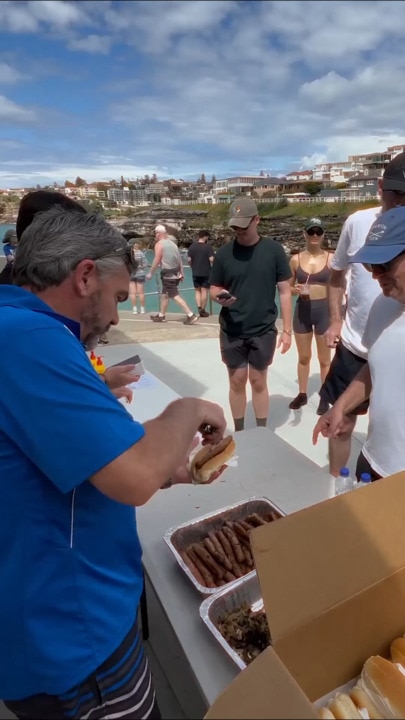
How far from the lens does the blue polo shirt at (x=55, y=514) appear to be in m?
0.77

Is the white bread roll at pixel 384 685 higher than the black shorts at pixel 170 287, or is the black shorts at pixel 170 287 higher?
the white bread roll at pixel 384 685

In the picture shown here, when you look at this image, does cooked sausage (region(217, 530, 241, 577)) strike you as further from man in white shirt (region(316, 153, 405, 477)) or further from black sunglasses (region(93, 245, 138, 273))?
→ man in white shirt (region(316, 153, 405, 477))

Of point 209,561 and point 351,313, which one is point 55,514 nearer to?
point 209,561

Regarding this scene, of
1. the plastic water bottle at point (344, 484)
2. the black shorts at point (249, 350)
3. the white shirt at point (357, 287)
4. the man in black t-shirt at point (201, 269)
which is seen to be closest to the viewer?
the plastic water bottle at point (344, 484)

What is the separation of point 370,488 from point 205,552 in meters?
0.62

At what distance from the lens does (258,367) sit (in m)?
3.51

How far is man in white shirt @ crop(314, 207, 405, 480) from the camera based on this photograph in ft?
5.21

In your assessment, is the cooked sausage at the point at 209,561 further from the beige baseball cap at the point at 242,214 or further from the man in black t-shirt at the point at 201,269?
the man in black t-shirt at the point at 201,269

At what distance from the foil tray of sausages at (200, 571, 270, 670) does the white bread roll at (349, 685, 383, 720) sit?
249mm

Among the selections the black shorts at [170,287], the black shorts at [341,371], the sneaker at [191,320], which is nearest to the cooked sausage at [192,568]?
the black shorts at [341,371]

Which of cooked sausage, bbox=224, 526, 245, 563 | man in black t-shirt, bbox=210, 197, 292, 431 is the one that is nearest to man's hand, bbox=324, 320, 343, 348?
man in black t-shirt, bbox=210, 197, 292, 431

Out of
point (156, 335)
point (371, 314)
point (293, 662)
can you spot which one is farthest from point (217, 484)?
point (156, 335)

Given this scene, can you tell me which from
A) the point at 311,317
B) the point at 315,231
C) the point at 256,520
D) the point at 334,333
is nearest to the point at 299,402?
the point at 311,317

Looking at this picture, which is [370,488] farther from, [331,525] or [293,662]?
[293,662]
